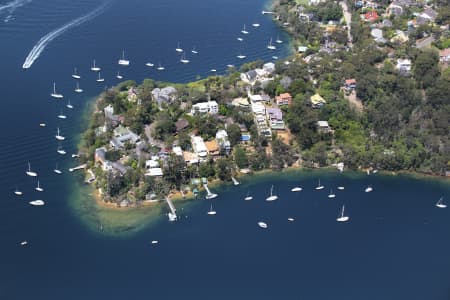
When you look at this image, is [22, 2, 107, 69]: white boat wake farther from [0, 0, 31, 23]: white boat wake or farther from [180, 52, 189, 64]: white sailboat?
[180, 52, 189, 64]: white sailboat

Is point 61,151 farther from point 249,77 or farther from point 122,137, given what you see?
point 249,77

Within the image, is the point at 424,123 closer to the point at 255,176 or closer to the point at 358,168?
the point at 358,168

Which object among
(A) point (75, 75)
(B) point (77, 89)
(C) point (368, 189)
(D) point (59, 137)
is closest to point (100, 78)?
(A) point (75, 75)

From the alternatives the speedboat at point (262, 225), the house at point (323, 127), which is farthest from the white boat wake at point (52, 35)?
the speedboat at point (262, 225)

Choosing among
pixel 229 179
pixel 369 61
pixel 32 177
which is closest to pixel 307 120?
pixel 229 179

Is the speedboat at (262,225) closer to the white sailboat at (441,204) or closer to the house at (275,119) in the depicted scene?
the house at (275,119)

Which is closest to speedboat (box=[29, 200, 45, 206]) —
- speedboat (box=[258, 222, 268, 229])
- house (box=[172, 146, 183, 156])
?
house (box=[172, 146, 183, 156])
